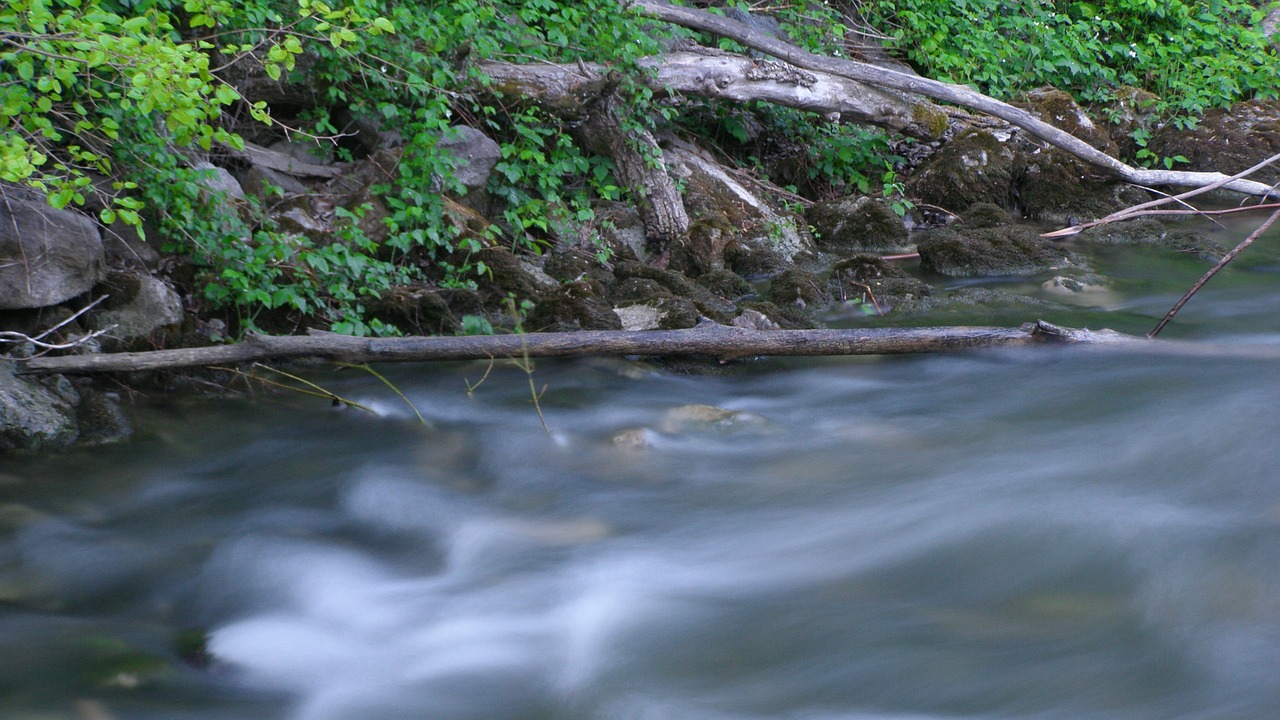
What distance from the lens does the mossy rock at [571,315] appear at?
5.54m

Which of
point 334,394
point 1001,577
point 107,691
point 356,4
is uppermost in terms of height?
point 356,4

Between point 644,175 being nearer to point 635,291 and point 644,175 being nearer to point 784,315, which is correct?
point 635,291

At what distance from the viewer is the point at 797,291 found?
6.43 meters

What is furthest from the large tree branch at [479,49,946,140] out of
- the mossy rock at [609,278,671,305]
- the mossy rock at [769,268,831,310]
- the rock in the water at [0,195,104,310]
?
the rock in the water at [0,195,104,310]

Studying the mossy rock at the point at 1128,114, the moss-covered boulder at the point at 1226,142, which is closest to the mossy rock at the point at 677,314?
the mossy rock at the point at 1128,114

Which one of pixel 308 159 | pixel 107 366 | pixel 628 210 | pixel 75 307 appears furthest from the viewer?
pixel 628 210

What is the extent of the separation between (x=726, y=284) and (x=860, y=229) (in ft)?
6.56

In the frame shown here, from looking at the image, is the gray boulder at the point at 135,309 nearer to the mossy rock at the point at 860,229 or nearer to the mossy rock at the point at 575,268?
the mossy rock at the point at 575,268

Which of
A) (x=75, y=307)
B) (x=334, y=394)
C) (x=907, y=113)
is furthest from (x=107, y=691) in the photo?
(x=907, y=113)

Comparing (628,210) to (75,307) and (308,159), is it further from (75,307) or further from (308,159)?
(75,307)

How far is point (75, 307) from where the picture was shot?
4746mm

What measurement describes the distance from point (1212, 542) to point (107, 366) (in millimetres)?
4354

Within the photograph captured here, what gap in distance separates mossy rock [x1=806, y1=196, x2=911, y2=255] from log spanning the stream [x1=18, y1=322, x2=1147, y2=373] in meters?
3.59

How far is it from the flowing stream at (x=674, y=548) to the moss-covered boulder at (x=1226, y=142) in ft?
21.0
